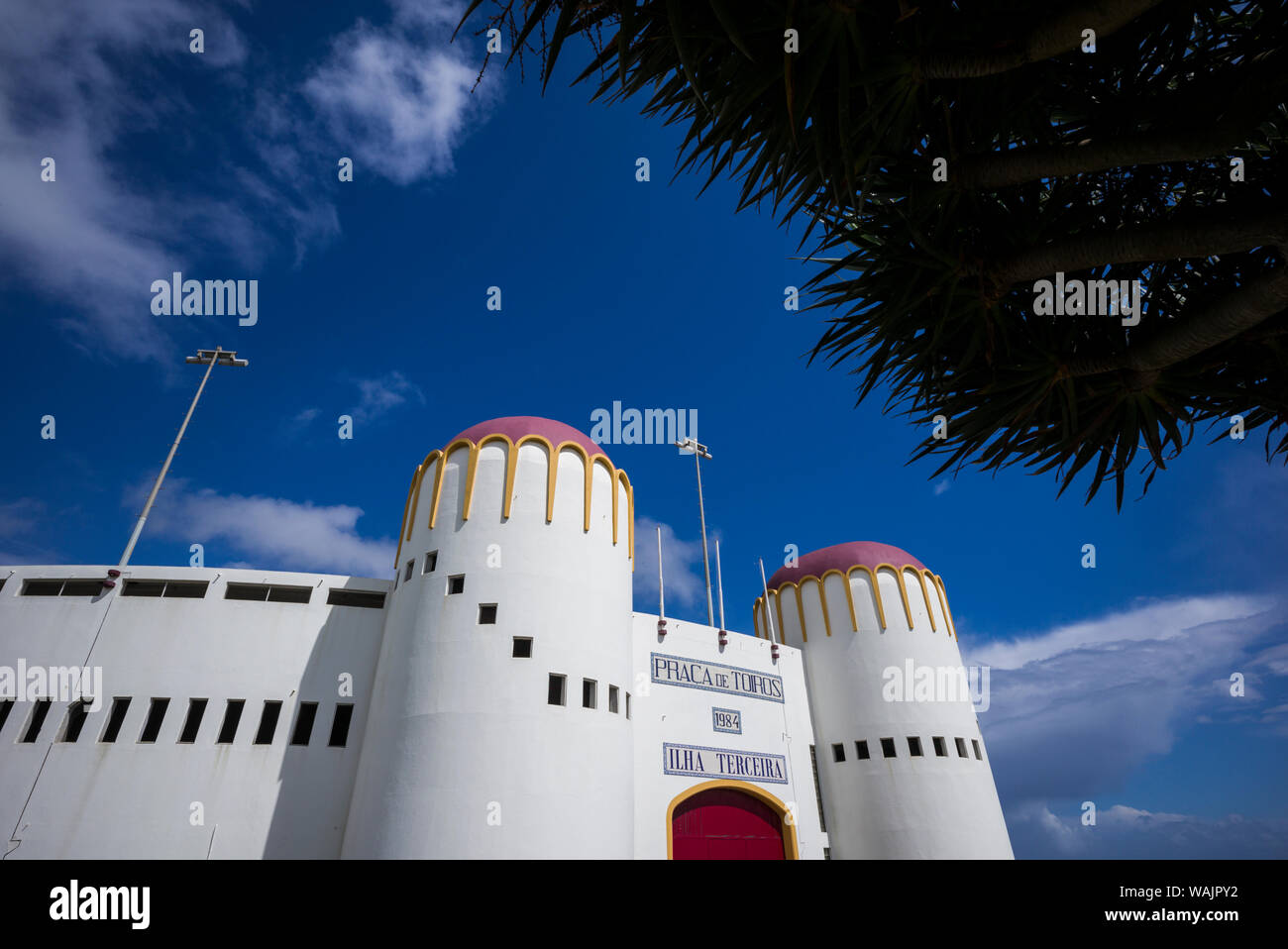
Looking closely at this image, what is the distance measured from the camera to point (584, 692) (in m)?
14.2

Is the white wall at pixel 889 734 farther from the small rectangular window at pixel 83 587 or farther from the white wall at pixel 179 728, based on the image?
the small rectangular window at pixel 83 587

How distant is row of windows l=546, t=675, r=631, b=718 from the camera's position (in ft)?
45.1

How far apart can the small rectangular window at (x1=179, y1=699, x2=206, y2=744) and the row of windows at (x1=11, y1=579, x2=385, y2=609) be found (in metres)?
2.62

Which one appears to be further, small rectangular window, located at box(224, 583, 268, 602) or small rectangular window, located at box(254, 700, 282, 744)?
small rectangular window, located at box(224, 583, 268, 602)

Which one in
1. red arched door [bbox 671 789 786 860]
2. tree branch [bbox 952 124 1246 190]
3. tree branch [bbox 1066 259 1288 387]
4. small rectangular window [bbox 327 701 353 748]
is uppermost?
tree branch [bbox 952 124 1246 190]

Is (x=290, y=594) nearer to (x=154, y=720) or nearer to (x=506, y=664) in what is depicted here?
(x=154, y=720)

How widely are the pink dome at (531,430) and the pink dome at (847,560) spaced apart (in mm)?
10702

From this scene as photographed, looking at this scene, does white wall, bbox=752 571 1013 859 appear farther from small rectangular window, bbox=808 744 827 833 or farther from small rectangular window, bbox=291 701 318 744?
small rectangular window, bbox=291 701 318 744

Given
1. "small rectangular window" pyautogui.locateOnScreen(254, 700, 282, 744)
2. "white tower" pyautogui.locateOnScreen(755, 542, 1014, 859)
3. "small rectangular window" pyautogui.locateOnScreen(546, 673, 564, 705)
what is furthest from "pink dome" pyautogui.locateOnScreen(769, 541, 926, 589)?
"small rectangular window" pyautogui.locateOnScreen(254, 700, 282, 744)

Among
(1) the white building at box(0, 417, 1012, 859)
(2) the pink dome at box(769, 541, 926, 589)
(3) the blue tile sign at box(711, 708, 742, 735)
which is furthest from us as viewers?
(2) the pink dome at box(769, 541, 926, 589)

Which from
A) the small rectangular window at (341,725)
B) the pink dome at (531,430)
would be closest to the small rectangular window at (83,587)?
the small rectangular window at (341,725)

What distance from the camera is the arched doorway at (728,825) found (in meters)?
16.4
